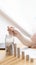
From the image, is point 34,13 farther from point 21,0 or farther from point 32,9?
point 21,0

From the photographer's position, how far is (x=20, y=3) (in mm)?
2092

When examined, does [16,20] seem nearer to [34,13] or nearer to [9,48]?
[34,13]

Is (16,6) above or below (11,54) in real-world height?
above

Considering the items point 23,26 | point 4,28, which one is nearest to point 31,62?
point 4,28

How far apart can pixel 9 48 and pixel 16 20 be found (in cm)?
104

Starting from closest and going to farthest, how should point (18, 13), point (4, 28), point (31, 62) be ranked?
point (31, 62)
point (4, 28)
point (18, 13)

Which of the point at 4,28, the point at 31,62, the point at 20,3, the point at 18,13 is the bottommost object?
the point at 31,62

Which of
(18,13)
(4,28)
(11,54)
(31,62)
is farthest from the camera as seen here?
(18,13)

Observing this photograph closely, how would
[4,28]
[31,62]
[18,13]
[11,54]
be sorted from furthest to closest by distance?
[18,13] < [4,28] < [11,54] < [31,62]

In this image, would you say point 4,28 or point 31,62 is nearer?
point 31,62

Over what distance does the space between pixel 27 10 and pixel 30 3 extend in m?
0.10

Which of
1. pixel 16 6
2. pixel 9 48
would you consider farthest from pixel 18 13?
pixel 9 48

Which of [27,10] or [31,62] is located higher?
[27,10]

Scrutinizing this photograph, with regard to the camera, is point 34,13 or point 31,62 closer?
point 31,62
